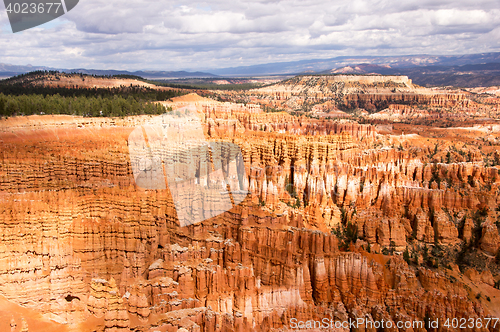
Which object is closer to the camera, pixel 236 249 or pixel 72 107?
pixel 236 249

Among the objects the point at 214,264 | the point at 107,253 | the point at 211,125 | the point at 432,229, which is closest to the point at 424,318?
the point at 214,264

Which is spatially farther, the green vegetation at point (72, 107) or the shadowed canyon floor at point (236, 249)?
the green vegetation at point (72, 107)

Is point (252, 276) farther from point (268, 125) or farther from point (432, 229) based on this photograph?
point (268, 125)

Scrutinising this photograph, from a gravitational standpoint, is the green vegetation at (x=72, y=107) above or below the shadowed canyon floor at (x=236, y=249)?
above

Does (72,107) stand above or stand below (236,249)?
above

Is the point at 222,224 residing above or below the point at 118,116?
below

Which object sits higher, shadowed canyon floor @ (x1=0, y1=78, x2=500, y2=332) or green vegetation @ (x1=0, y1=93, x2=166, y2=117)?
green vegetation @ (x1=0, y1=93, x2=166, y2=117)

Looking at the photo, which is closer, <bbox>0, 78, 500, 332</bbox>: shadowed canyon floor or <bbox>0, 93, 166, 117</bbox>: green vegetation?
<bbox>0, 78, 500, 332</bbox>: shadowed canyon floor

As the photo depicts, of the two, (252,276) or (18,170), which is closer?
(252,276)
